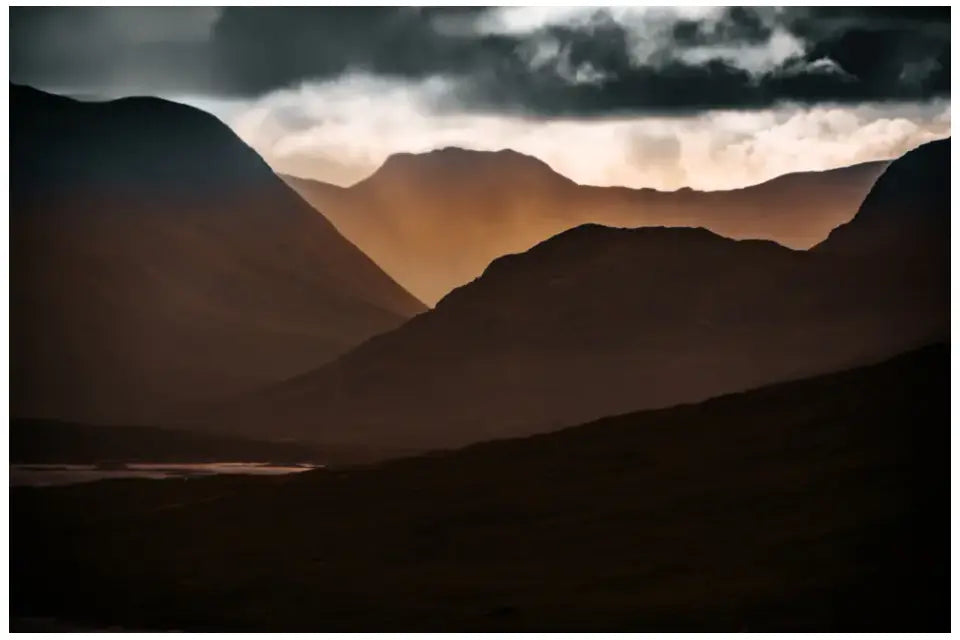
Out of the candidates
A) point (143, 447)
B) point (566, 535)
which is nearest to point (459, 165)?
point (566, 535)

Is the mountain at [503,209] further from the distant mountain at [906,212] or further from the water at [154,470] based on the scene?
the water at [154,470]

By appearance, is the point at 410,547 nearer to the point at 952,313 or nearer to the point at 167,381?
the point at 167,381

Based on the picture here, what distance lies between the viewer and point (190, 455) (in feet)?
13.9

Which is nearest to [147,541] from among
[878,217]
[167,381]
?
[167,381]

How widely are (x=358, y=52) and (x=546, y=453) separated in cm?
177

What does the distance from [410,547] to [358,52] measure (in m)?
1.98

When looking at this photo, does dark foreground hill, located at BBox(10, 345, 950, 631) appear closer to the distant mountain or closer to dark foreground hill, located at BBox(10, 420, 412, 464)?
dark foreground hill, located at BBox(10, 420, 412, 464)

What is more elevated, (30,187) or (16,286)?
(30,187)

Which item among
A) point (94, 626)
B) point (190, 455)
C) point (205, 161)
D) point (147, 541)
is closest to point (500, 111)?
point (205, 161)

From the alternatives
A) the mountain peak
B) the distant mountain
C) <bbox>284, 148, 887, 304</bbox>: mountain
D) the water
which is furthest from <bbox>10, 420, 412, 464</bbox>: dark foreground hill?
the distant mountain

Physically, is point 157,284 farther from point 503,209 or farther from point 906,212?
point 906,212

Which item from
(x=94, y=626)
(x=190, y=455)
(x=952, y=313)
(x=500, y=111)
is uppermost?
(x=500, y=111)

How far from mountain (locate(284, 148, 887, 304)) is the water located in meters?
0.91

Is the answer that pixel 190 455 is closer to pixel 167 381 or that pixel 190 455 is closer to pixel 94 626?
pixel 167 381
